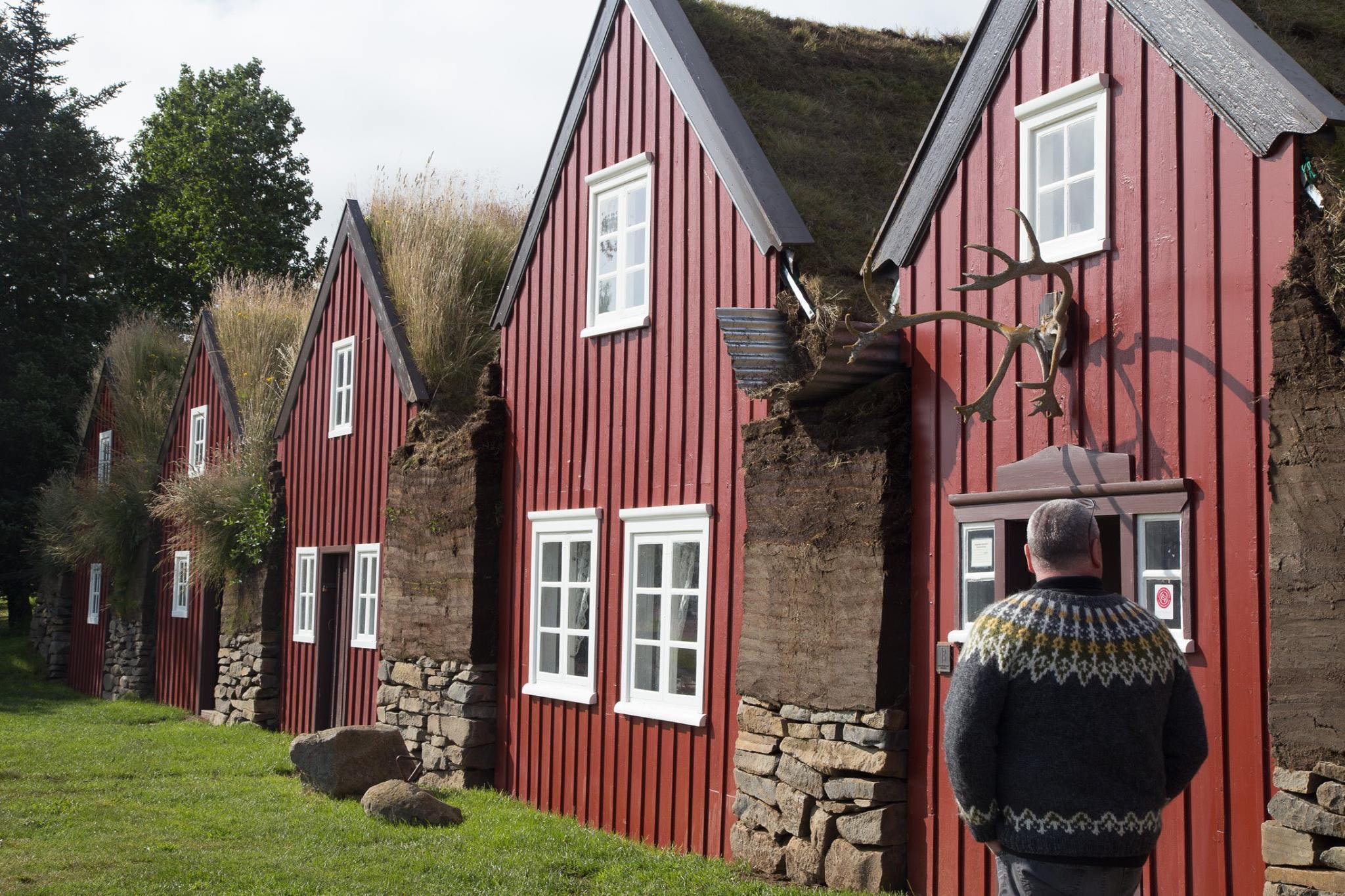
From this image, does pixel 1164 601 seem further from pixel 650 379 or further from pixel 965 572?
pixel 650 379

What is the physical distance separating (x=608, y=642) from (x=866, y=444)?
3318 mm

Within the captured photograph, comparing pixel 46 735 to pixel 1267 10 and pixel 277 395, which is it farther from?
pixel 1267 10

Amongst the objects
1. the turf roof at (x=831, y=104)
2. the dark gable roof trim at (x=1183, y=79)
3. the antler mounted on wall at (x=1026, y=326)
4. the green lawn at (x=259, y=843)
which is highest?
the turf roof at (x=831, y=104)

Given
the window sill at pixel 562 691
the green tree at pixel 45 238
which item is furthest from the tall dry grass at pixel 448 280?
the green tree at pixel 45 238

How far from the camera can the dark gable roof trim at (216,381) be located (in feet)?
62.4

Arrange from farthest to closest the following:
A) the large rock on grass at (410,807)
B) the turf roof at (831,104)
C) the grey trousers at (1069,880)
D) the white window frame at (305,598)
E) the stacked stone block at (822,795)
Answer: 1. the white window frame at (305,598)
2. the large rock on grass at (410,807)
3. the turf roof at (831,104)
4. the stacked stone block at (822,795)
5. the grey trousers at (1069,880)

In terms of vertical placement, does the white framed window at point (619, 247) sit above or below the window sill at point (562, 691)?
above

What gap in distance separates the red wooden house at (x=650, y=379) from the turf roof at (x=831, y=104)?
A: 30mm

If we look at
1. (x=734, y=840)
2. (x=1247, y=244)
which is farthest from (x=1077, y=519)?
(x=734, y=840)

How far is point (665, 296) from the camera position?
1026cm

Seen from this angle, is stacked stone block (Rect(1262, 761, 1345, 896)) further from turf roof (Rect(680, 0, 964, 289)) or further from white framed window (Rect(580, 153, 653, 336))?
white framed window (Rect(580, 153, 653, 336))

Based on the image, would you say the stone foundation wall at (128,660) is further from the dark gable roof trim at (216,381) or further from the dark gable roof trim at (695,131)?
the dark gable roof trim at (695,131)

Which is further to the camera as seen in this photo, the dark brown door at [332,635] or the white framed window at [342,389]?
the white framed window at [342,389]

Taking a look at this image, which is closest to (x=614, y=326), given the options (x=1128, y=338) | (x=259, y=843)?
(x=259, y=843)
